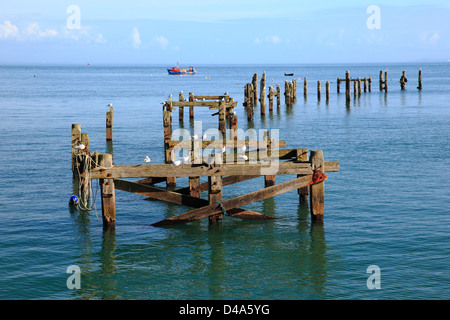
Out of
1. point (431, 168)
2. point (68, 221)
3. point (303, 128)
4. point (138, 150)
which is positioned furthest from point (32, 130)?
point (431, 168)

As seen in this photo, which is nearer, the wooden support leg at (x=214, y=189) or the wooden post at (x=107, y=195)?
the wooden post at (x=107, y=195)

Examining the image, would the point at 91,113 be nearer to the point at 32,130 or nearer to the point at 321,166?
the point at 32,130

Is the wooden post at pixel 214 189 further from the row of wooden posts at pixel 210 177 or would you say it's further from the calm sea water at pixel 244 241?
the calm sea water at pixel 244 241

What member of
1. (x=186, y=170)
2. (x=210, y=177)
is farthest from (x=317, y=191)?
(x=186, y=170)

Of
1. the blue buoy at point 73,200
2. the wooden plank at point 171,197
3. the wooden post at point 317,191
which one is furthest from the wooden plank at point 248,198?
the blue buoy at point 73,200

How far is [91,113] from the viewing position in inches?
2063

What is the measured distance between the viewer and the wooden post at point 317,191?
15.0 metres

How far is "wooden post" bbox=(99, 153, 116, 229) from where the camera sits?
47.5ft

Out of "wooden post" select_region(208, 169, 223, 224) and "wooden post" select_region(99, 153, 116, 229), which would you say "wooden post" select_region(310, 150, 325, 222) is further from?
"wooden post" select_region(99, 153, 116, 229)

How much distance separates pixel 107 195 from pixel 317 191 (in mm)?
5501

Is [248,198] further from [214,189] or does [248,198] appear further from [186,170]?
[186,170]

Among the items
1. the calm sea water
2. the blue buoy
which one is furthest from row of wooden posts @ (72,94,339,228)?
the blue buoy

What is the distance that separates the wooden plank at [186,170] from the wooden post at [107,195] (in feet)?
0.61

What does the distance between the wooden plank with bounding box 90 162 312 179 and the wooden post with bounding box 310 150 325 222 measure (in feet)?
0.73
